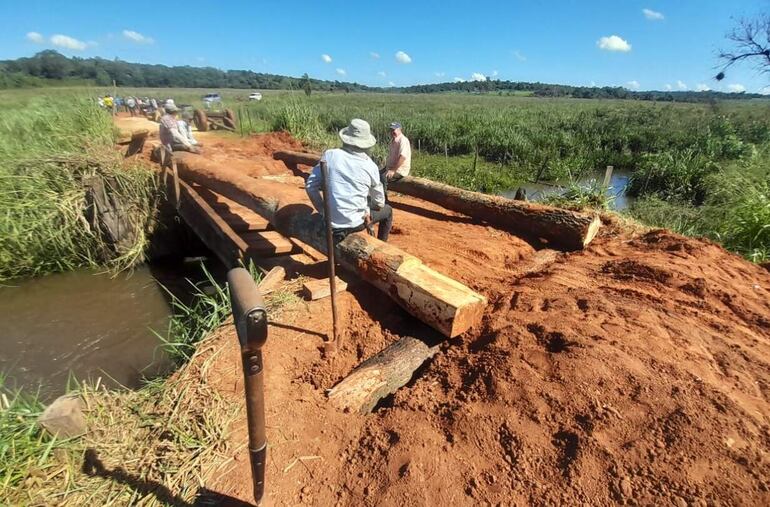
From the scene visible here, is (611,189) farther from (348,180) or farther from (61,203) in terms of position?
(61,203)

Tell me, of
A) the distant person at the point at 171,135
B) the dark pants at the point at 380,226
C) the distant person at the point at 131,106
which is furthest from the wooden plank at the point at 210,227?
the distant person at the point at 131,106

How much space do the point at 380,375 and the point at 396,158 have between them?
178 inches

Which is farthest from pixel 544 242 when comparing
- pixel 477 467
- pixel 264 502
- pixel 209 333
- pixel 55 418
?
pixel 55 418

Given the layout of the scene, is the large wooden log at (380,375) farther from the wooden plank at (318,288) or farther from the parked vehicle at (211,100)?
the parked vehicle at (211,100)

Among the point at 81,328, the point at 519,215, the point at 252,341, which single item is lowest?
the point at 81,328

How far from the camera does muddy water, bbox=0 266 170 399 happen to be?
15.0ft

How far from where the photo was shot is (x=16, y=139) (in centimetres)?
762

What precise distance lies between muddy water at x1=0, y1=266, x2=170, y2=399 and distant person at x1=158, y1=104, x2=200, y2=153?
276 centimetres

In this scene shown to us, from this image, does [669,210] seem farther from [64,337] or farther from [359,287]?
[64,337]

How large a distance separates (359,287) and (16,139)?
815 cm

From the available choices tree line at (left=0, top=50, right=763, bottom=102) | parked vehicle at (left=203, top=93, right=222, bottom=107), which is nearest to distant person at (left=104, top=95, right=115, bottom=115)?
tree line at (left=0, top=50, right=763, bottom=102)

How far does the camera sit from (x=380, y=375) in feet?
8.85

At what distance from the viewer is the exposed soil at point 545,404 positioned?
1912 millimetres

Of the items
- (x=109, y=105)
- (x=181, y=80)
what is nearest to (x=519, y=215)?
A: (x=109, y=105)
